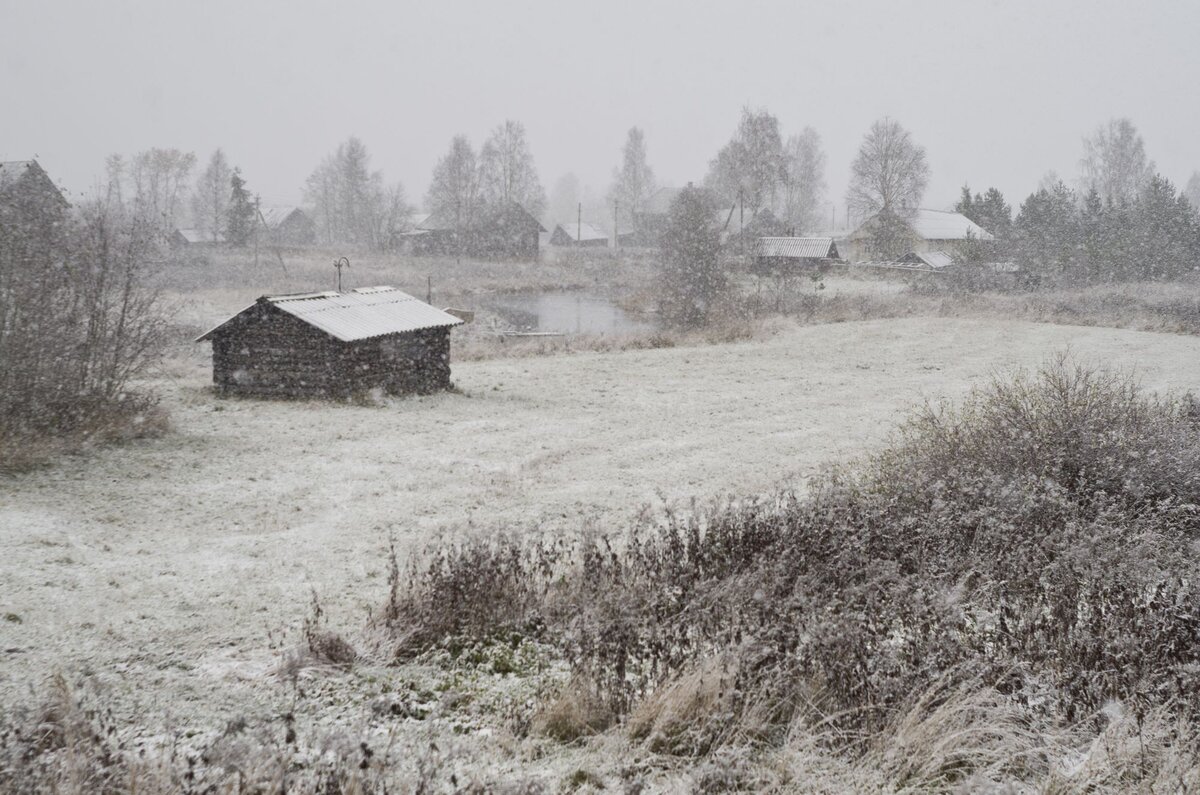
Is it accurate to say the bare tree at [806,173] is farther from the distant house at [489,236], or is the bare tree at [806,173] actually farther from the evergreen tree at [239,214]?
the evergreen tree at [239,214]

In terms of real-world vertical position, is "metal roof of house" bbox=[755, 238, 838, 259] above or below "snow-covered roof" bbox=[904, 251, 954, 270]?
above

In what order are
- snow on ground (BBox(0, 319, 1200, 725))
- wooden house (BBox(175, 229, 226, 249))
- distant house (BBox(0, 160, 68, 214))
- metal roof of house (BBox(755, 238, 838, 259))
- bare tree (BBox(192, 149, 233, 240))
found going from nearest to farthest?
snow on ground (BBox(0, 319, 1200, 725)), distant house (BBox(0, 160, 68, 214)), metal roof of house (BBox(755, 238, 838, 259)), wooden house (BBox(175, 229, 226, 249)), bare tree (BBox(192, 149, 233, 240))

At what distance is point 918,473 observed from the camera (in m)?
8.92

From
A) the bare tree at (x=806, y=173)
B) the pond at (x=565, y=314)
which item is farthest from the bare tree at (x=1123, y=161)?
the pond at (x=565, y=314)

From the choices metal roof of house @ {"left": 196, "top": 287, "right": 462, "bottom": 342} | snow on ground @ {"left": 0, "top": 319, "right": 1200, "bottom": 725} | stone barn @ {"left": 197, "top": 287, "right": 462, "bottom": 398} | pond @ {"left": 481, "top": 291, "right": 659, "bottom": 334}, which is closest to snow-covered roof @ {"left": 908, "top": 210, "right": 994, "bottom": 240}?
pond @ {"left": 481, "top": 291, "right": 659, "bottom": 334}

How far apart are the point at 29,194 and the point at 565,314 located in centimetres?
2768

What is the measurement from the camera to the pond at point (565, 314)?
34.3 metres

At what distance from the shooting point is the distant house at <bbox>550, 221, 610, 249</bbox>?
3056 inches

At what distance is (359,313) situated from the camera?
693 inches

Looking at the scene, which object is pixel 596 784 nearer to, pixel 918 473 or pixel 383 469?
pixel 918 473

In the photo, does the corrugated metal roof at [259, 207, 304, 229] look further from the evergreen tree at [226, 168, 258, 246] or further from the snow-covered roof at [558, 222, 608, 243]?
the snow-covered roof at [558, 222, 608, 243]

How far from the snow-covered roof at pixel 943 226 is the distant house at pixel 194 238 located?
50.7 metres

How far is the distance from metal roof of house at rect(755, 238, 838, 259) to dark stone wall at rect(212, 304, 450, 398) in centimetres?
3535

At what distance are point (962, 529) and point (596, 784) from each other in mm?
4722
